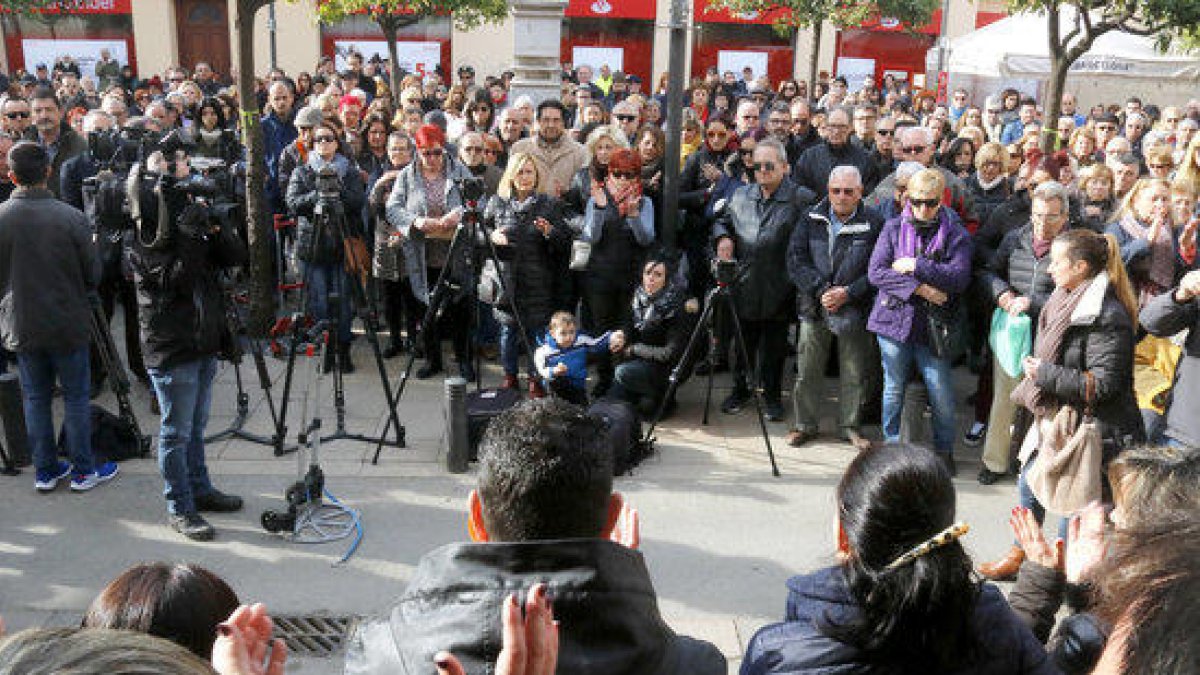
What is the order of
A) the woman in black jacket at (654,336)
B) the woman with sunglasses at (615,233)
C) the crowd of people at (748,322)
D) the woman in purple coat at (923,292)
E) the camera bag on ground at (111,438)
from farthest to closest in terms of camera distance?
1. the woman with sunglasses at (615,233)
2. the woman in black jacket at (654,336)
3. the camera bag on ground at (111,438)
4. the woman in purple coat at (923,292)
5. the crowd of people at (748,322)

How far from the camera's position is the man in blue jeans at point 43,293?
17.6 ft

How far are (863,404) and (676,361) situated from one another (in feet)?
4.37

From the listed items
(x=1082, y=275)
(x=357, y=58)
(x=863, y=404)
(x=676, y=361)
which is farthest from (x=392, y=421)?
(x=357, y=58)

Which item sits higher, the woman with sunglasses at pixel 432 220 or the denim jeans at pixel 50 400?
the woman with sunglasses at pixel 432 220

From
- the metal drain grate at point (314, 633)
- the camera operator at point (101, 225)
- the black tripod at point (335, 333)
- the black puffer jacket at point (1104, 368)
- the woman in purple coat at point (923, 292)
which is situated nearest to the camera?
the metal drain grate at point (314, 633)

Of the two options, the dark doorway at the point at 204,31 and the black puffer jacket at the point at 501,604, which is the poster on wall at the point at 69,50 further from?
the black puffer jacket at the point at 501,604

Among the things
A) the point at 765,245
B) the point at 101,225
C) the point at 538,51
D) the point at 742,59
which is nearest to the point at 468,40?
the point at 742,59

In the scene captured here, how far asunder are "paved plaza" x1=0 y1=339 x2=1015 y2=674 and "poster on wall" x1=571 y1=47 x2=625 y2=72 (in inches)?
901

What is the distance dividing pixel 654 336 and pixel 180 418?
10.2 ft

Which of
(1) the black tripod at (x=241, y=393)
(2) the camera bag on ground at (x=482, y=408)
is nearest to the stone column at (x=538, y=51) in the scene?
(1) the black tripod at (x=241, y=393)

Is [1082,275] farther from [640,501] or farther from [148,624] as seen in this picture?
[148,624]

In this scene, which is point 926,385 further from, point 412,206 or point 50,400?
point 50,400

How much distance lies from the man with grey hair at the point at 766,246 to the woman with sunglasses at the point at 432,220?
2.00m

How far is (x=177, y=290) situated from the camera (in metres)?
5.13
